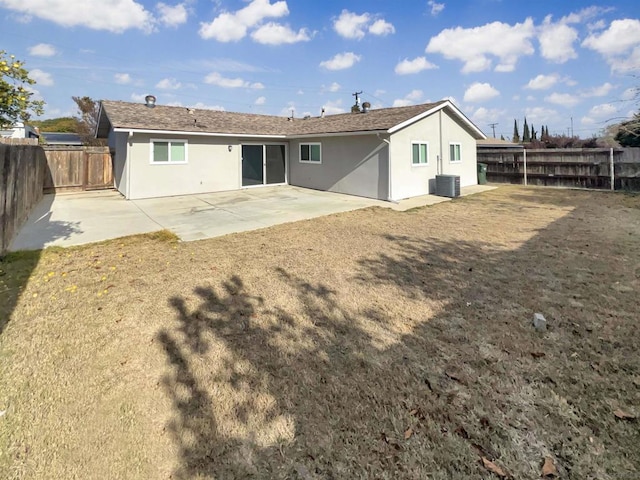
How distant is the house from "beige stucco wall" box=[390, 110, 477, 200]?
4 centimetres

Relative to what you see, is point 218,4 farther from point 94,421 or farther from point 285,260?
point 94,421

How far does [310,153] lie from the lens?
1706 cm

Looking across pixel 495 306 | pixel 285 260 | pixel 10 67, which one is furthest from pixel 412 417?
pixel 10 67

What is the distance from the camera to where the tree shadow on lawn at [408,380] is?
7.64ft

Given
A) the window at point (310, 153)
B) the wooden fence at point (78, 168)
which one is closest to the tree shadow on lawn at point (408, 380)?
the window at point (310, 153)

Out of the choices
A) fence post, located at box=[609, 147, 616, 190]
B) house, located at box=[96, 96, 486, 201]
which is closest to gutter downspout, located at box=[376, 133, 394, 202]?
house, located at box=[96, 96, 486, 201]

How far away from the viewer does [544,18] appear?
15.1 meters

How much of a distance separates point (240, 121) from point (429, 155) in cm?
972

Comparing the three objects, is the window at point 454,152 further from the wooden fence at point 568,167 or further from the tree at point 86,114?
the tree at point 86,114

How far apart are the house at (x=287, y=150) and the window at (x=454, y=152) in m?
0.05

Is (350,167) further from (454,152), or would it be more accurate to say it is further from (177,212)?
(177,212)

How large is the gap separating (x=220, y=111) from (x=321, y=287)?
656 inches

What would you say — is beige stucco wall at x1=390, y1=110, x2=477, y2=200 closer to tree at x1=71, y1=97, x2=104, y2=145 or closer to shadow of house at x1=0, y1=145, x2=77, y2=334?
shadow of house at x1=0, y1=145, x2=77, y2=334

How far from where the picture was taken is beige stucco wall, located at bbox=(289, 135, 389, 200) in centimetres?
1387
